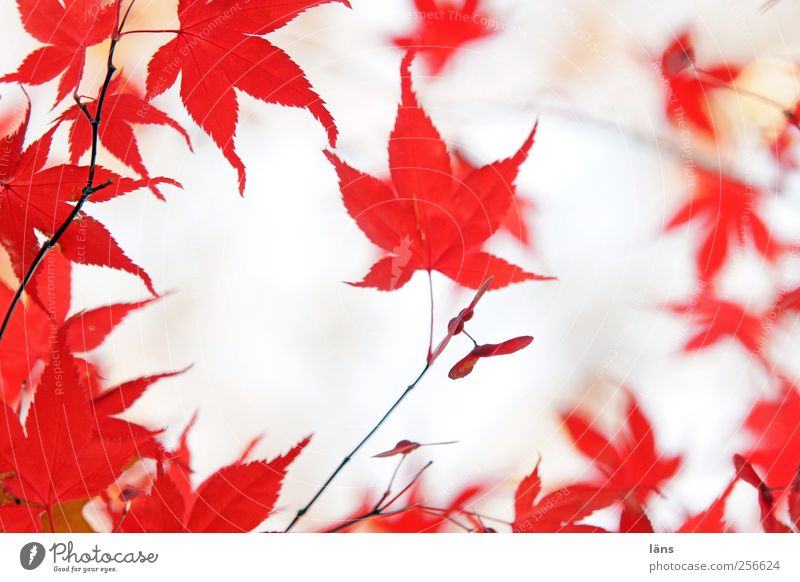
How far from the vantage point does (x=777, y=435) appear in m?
0.34

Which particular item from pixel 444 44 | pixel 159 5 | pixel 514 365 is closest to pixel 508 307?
pixel 514 365

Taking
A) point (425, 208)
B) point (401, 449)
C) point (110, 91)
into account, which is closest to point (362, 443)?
point (401, 449)

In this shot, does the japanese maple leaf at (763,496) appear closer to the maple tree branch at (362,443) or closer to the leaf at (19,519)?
the maple tree branch at (362,443)

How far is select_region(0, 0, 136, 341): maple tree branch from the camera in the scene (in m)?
0.30

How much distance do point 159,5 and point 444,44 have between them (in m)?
0.17

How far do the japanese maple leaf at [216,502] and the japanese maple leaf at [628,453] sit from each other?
6.8 inches

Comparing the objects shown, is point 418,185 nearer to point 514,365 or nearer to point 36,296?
point 514,365

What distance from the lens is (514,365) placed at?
0.34 metres

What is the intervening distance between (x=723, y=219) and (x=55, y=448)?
402mm

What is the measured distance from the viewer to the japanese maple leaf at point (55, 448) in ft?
0.96

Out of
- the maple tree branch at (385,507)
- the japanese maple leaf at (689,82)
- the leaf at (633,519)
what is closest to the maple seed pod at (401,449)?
the maple tree branch at (385,507)

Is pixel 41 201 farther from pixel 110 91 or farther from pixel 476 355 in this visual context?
pixel 476 355

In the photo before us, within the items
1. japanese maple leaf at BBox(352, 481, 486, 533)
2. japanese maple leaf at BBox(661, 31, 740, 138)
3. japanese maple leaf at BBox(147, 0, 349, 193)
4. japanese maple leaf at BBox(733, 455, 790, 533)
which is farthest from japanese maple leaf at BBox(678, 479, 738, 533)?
japanese maple leaf at BBox(147, 0, 349, 193)

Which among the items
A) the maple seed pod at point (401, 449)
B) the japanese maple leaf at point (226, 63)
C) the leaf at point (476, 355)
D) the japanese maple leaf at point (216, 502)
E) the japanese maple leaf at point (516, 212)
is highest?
the japanese maple leaf at point (226, 63)
